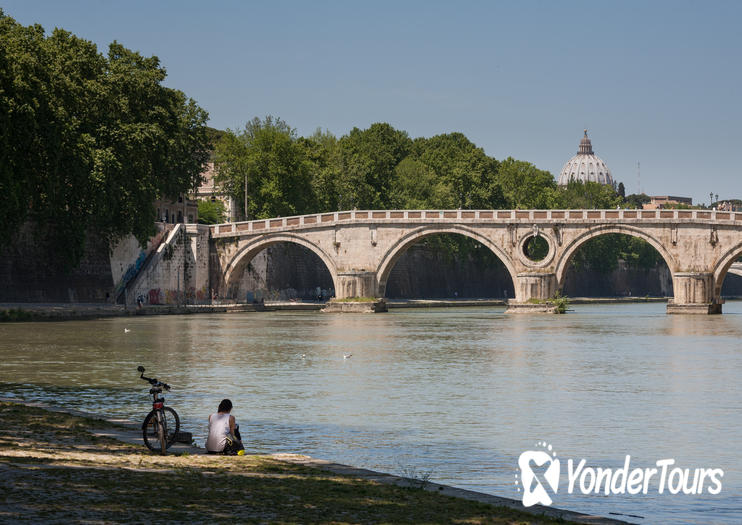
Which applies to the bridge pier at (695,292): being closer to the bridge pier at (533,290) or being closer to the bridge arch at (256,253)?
the bridge pier at (533,290)

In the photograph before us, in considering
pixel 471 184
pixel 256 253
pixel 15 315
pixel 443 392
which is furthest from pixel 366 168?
pixel 443 392

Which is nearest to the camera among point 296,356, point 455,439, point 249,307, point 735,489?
point 735,489

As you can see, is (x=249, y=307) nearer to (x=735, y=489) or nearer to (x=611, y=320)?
(x=611, y=320)

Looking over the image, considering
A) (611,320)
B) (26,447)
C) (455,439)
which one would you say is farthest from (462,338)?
(26,447)

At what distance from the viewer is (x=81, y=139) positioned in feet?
148

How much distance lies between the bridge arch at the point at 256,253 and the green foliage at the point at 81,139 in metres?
6.93

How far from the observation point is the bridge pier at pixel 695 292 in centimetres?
5553

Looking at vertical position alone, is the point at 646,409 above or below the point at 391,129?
below

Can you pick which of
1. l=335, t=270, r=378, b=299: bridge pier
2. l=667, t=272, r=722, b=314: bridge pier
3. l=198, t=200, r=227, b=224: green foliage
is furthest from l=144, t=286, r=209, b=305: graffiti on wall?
l=667, t=272, r=722, b=314: bridge pier

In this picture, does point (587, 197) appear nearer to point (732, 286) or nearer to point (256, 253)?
point (732, 286)

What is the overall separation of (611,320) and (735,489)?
43.0 m

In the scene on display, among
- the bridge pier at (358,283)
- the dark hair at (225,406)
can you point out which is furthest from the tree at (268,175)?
the dark hair at (225,406)

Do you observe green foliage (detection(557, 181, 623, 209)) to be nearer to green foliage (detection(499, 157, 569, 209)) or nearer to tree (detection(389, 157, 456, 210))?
green foliage (detection(499, 157, 569, 209))

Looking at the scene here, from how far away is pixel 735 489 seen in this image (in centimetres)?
1200
